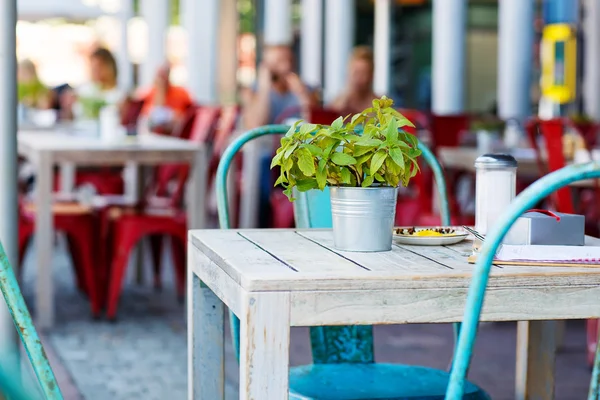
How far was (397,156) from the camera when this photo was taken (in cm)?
173

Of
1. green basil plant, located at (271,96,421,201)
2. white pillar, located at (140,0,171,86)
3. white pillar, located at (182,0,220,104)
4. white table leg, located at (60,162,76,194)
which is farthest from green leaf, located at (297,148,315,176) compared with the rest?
white pillar, located at (140,0,171,86)

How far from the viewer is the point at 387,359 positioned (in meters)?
3.96

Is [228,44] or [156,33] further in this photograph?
[228,44]

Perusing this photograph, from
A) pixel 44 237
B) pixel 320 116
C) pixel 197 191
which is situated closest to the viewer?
pixel 44 237

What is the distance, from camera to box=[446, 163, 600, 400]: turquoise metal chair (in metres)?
1.36

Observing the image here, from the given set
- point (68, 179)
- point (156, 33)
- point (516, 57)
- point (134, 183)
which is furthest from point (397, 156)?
point (156, 33)

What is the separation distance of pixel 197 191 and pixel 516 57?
4.63 metres

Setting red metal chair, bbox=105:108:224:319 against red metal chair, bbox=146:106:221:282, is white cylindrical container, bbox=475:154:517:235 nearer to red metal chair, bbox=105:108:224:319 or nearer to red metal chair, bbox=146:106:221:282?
red metal chair, bbox=105:108:224:319

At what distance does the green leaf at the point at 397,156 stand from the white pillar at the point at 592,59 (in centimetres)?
1086

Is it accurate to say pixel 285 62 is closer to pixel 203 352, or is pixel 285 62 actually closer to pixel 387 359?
pixel 387 359

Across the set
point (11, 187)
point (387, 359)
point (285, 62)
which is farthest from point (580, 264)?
point (285, 62)

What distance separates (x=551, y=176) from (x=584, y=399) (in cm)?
221

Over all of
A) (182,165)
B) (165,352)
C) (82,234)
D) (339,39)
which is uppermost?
(339,39)

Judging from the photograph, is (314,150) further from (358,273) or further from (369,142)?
(358,273)
